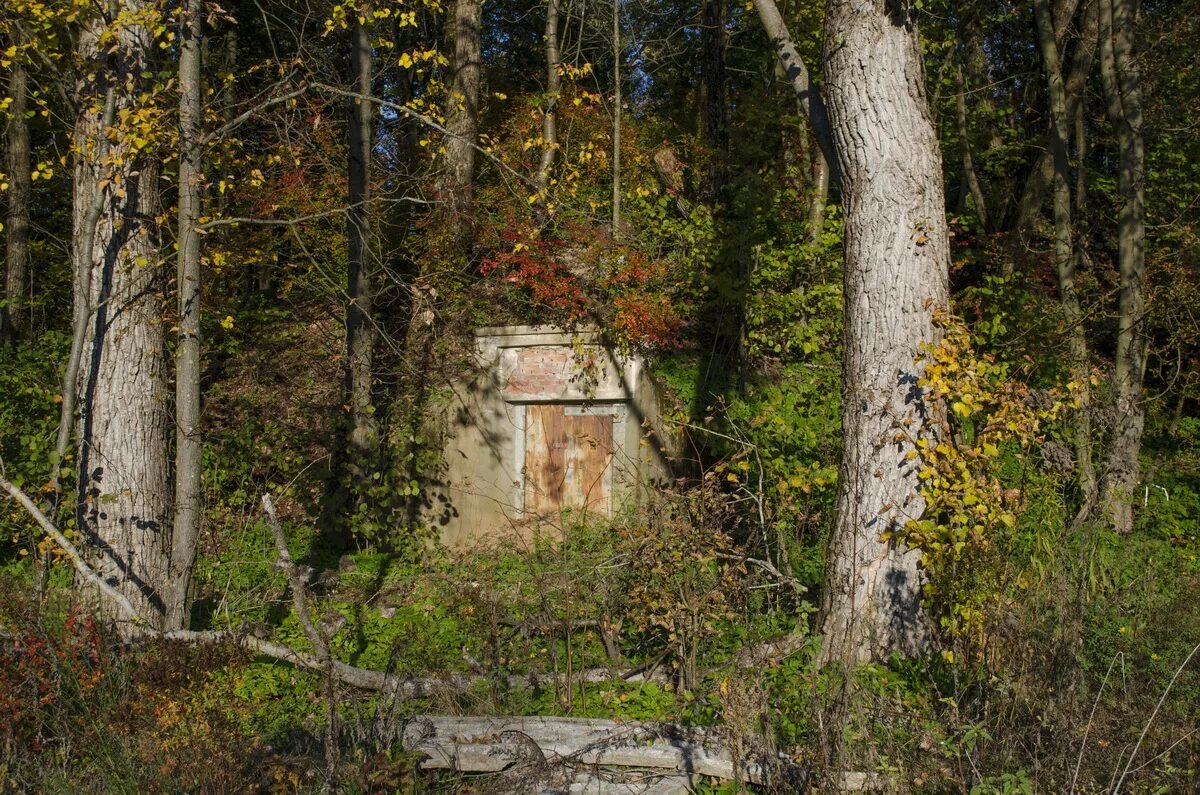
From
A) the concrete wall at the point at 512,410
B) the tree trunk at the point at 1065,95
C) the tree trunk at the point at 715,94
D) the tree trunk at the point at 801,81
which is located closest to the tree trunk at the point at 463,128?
the concrete wall at the point at 512,410

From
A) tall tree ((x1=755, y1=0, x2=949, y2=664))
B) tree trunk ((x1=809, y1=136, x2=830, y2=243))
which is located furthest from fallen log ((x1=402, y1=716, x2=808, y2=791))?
tree trunk ((x1=809, y1=136, x2=830, y2=243))

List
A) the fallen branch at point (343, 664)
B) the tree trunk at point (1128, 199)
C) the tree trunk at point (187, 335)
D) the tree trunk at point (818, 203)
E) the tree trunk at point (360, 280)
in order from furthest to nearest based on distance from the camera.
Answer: the tree trunk at point (818, 203), the tree trunk at point (360, 280), the tree trunk at point (1128, 199), the tree trunk at point (187, 335), the fallen branch at point (343, 664)

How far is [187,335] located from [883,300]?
5.22 metres

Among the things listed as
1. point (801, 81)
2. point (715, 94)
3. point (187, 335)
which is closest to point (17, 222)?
point (187, 335)

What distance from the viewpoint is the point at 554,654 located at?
6215mm

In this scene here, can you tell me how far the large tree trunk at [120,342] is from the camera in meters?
7.21

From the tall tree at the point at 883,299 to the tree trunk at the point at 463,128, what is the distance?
7540 millimetres

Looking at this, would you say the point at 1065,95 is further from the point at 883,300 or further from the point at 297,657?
the point at 297,657

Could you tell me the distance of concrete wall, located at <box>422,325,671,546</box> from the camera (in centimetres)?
1184

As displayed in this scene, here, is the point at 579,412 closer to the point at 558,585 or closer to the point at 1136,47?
the point at 558,585

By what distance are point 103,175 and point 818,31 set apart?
11.2m

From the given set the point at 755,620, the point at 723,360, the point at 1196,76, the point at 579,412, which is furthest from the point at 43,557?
the point at 1196,76

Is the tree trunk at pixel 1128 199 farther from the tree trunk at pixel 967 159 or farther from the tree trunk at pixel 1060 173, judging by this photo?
the tree trunk at pixel 967 159

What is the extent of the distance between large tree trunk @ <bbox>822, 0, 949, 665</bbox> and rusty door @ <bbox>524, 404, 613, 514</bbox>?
5.57 metres
